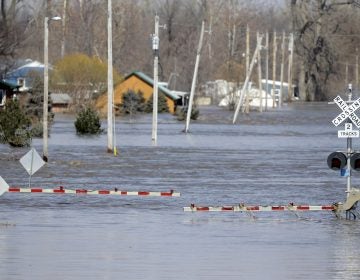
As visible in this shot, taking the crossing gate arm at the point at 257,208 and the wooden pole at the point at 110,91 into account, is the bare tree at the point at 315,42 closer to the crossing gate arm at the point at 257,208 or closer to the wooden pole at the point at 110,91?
the wooden pole at the point at 110,91

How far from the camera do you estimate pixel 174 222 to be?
24.1 meters

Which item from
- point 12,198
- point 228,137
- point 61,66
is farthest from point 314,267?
point 61,66

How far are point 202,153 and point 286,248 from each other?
3090 centimetres

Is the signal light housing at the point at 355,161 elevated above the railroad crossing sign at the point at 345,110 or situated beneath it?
situated beneath

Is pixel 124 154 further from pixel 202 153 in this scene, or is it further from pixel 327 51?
pixel 327 51

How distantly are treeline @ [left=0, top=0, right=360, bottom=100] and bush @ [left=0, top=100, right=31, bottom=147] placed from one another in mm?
82680

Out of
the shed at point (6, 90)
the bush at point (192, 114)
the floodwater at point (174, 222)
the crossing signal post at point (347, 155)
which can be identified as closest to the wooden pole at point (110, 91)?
the floodwater at point (174, 222)

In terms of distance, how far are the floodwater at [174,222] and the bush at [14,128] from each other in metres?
1.44

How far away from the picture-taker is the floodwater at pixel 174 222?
17453mm

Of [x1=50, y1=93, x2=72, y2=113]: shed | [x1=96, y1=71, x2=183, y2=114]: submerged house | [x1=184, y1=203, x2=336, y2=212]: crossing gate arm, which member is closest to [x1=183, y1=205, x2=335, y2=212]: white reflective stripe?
[x1=184, y1=203, x2=336, y2=212]: crossing gate arm

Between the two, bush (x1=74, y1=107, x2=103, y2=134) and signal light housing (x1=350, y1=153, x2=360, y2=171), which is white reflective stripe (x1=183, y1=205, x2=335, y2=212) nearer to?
signal light housing (x1=350, y1=153, x2=360, y2=171)

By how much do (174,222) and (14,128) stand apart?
2931cm

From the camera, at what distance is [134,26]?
156m

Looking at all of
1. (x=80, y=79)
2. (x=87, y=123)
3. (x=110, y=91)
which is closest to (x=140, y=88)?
(x=80, y=79)
